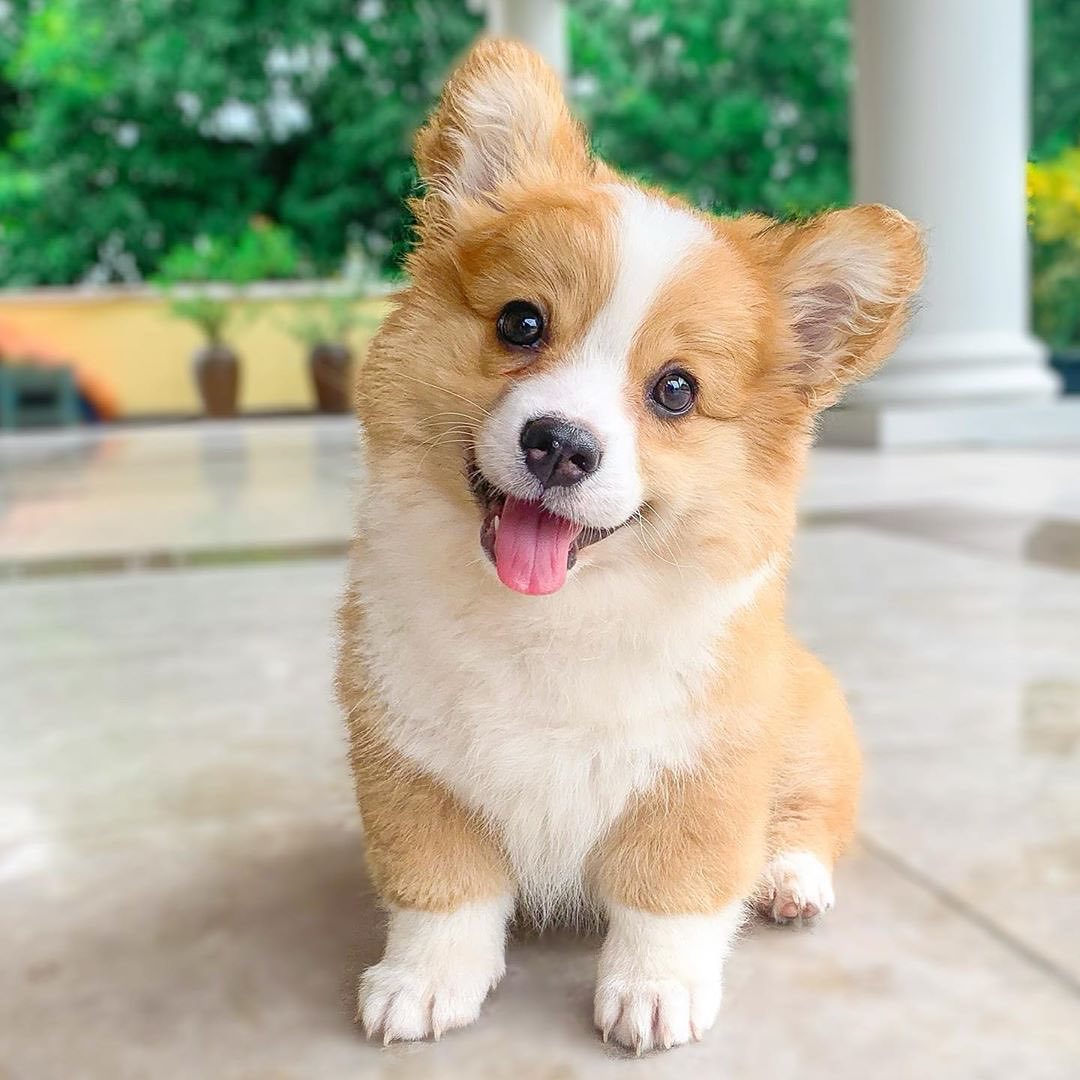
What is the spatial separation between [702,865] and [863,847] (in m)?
0.35

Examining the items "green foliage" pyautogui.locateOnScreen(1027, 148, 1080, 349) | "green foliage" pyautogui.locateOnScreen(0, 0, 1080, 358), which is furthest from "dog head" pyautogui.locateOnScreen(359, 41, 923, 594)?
"green foliage" pyautogui.locateOnScreen(0, 0, 1080, 358)

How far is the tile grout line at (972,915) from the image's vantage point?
3.22 feet

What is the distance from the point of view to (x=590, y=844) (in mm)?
961

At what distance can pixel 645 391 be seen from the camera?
0.90 m

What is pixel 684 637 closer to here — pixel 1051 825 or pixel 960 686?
pixel 1051 825

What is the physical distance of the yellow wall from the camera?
13.7 metres

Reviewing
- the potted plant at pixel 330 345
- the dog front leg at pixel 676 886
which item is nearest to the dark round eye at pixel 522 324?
the dog front leg at pixel 676 886

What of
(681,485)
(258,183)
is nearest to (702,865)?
(681,485)

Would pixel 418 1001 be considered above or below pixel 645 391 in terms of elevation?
below

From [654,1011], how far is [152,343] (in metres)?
14.0

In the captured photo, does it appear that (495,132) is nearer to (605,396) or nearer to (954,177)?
(605,396)

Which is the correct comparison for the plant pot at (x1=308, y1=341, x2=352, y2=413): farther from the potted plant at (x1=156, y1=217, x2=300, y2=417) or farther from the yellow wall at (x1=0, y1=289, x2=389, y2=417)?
the potted plant at (x1=156, y1=217, x2=300, y2=417)

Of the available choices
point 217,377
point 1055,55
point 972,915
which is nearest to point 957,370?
point 972,915

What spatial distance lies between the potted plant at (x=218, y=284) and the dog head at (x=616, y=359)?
13026 millimetres
